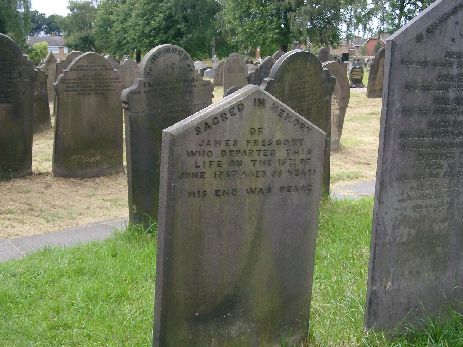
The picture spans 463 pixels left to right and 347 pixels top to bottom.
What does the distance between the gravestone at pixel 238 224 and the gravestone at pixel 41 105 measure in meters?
11.1

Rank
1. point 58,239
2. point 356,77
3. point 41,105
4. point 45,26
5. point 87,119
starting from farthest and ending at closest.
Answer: point 45,26, point 356,77, point 41,105, point 87,119, point 58,239

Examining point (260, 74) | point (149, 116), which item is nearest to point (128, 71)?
point (260, 74)

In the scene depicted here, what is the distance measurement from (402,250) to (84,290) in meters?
2.36

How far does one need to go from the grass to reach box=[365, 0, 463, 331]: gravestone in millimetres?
223

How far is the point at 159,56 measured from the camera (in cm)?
668

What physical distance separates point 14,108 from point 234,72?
12341 mm

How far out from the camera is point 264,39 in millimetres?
36750

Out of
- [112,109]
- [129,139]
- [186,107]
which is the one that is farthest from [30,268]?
[112,109]

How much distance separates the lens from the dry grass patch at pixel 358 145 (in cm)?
1048

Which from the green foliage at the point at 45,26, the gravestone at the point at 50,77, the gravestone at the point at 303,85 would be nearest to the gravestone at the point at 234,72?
the gravestone at the point at 50,77

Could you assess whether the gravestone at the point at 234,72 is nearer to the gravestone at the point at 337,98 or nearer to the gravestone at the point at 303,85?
the gravestone at the point at 337,98

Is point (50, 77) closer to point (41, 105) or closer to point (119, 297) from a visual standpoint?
point (41, 105)

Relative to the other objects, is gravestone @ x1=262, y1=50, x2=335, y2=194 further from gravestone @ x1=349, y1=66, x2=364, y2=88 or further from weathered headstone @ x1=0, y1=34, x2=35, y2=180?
gravestone @ x1=349, y1=66, x2=364, y2=88

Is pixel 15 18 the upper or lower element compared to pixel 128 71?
upper
